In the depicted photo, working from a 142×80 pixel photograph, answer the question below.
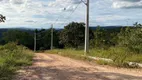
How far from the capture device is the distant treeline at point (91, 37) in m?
19.7

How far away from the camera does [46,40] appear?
303ft

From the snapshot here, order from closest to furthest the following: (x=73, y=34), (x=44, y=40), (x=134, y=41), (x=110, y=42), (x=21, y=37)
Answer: (x=134, y=41) → (x=110, y=42) → (x=73, y=34) → (x=44, y=40) → (x=21, y=37)

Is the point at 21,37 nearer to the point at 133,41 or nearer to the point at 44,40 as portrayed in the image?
the point at 44,40

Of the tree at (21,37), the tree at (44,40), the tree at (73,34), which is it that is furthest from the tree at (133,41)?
the tree at (21,37)

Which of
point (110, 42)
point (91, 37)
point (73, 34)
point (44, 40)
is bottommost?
point (44, 40)

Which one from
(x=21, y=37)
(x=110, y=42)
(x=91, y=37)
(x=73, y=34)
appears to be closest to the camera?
(x=110, y=42)

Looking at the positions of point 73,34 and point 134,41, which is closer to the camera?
point 134,41

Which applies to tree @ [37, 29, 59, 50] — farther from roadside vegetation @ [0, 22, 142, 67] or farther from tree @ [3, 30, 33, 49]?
roadside vegetation @ [0, 22, 142, 67]

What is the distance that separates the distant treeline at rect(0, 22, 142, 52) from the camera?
775 inches

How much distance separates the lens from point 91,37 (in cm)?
5528

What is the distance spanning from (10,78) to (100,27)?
21.5m

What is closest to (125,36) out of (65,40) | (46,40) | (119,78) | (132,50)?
(132,50)

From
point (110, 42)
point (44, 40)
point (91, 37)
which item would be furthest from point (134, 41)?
point (44, 40)

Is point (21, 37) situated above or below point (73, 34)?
below
